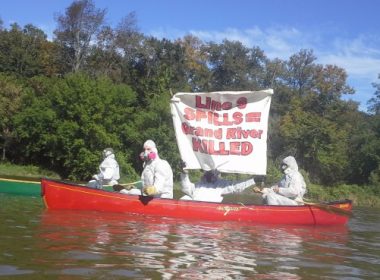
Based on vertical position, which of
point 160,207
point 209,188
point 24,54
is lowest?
point 160,207

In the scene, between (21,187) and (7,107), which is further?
(7,107)

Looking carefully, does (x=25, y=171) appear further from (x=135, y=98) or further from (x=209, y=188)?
(x=209, y=188)

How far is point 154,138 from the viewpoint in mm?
44406

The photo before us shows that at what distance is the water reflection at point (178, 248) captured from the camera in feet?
23.5

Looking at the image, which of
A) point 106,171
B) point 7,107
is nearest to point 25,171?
point 7,107

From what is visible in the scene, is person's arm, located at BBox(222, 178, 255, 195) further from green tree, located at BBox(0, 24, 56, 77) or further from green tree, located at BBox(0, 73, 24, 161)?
green tree, located at BBox(0, 24, 56, 77)

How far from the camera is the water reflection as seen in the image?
715cm

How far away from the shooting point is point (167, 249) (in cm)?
874

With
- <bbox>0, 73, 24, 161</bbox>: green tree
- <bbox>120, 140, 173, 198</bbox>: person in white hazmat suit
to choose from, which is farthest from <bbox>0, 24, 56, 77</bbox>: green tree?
<bbox>120, 140, 173, 198</bbox>: person in white hazmat suit

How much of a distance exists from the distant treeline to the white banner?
25.8 m

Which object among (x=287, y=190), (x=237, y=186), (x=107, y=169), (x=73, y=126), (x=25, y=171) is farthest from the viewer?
(x=25, y=171)

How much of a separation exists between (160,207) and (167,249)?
4.97 meters

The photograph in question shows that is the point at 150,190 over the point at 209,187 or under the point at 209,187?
under

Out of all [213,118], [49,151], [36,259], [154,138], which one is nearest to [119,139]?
[154,138]
